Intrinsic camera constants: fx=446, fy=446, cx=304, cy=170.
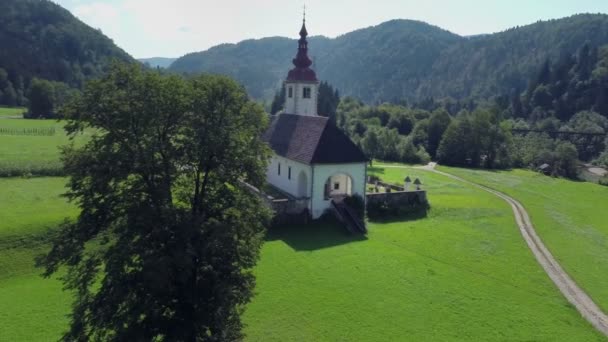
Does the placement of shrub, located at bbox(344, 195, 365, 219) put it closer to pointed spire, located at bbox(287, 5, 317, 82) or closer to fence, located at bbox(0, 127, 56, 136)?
pointed spire, located at bbox(287, 5, 317, 82)

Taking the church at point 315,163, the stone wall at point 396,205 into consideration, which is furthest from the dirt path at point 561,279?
the church at point 315,163

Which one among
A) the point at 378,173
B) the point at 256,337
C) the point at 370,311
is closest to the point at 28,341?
the point at 256,337

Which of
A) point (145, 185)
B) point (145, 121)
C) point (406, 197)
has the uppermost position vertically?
point (145, 121)

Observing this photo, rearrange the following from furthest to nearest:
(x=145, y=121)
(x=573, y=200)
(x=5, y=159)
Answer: (x=573, y=200) < (x=5, y=159) < (x=145, y=121)

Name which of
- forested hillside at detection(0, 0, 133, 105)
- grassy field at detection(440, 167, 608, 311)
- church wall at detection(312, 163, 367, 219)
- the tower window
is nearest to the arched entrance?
church wall at detection(312, 163, 367, 219)

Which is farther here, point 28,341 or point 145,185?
point 28,341

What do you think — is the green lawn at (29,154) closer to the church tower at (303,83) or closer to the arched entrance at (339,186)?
the arched entrance at (339,186)

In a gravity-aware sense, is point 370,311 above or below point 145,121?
below

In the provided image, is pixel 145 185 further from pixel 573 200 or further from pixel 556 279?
pixel 573 200
